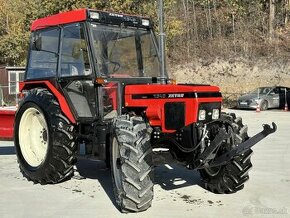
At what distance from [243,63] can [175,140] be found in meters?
28.8

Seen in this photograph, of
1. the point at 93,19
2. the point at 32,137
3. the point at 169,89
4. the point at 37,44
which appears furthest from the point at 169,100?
the point at 32,137

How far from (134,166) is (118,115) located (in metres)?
1.11

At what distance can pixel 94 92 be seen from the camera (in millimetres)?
6496

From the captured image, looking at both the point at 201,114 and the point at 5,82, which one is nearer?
the point at 201,114

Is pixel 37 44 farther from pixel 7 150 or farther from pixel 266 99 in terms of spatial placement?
pixel 266 99

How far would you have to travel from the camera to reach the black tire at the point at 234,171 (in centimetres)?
618

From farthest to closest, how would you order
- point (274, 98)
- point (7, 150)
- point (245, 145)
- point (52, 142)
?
point (274, 98) < point (7, 150) < point (52, 142) < point (245, 145)

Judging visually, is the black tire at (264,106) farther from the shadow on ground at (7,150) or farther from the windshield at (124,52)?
the windshield at (124,52)

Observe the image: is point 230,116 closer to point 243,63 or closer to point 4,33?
point 243,63

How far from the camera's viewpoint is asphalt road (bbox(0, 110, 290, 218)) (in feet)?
18.4

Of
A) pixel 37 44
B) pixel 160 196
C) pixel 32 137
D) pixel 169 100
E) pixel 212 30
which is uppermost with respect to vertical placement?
pixel 212 30

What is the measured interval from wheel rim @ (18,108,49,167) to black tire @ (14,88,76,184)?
0.12 m

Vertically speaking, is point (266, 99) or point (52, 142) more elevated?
point (52, 142)

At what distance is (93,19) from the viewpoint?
256 inches
